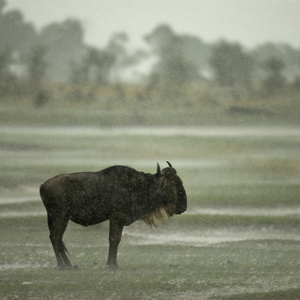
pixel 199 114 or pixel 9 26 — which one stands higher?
pixel 9 26

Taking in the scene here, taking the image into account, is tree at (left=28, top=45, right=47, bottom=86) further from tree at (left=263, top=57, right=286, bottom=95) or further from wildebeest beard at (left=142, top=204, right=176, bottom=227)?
wildebeest beard at (left=142, top=204, right=176, bottom=227)

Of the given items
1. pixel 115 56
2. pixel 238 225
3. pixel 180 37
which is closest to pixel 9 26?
pixel 115 56

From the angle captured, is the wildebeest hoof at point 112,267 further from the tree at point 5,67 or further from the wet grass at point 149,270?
the tree at point 5,67

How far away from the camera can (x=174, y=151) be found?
104 ft

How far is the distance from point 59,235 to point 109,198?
35.0 inches

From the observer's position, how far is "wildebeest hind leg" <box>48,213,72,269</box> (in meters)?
13.7

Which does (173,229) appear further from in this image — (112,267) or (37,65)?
(37,65)

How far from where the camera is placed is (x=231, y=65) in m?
33.2

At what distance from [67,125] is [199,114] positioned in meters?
4.62

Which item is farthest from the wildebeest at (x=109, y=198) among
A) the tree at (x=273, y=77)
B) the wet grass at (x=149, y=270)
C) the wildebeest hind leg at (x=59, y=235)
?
the tree at (x=273, y=77)

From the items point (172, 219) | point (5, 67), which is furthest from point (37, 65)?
point (172, 219)

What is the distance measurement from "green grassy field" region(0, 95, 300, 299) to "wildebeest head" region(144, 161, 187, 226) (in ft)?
2.71

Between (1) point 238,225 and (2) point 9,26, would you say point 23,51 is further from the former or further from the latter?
(1) point 238,225

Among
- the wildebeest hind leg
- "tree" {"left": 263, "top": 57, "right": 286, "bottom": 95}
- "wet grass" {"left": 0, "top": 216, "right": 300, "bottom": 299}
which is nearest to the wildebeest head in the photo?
"wet grass" {"left": 0, "top": 216, "right": 300, "bottom": 299}
